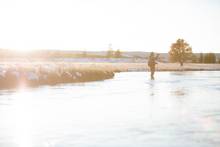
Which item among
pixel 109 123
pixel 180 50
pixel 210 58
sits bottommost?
pixel 210 58

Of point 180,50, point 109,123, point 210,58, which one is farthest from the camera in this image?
point 210,58

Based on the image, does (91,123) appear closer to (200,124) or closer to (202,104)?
(200,124)

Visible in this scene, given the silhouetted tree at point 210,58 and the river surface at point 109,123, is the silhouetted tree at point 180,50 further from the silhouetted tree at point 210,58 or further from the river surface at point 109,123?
the river surface at point 109,123

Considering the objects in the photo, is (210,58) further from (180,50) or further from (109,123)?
(109,123)

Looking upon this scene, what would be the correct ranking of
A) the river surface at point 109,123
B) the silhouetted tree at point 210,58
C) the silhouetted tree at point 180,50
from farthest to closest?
the silhouetted tree at point 210,58 < the silhouetted tree at point 180,50 < the river surface at point 109,123

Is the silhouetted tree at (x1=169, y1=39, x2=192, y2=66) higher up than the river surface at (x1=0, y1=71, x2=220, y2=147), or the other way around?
the silhouetted tree at (x1=169, y1=39, x2=192, y2=66)

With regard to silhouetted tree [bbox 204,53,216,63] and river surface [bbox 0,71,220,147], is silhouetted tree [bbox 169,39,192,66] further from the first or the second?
river surface [bbox 0,71,220,147]

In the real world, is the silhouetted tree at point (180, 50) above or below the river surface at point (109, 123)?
above

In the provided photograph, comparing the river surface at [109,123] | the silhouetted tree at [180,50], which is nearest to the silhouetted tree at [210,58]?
the silhouetted tree at [180,50]

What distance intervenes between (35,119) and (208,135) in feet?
15.2

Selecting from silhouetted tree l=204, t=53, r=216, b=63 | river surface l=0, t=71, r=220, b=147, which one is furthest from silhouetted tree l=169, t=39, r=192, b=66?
river surface l=0, t=71, r=220, b=147

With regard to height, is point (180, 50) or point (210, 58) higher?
point (180, 50)

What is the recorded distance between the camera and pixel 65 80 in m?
30.0

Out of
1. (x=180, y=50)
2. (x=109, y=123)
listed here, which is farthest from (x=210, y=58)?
(x=109, y=123)
